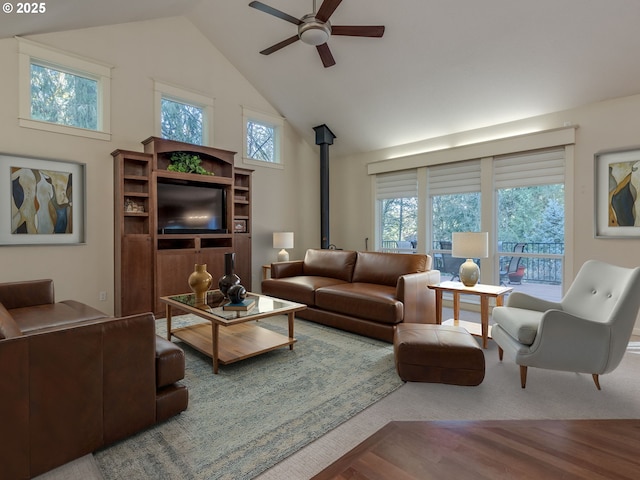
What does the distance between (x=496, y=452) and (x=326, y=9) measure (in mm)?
3436

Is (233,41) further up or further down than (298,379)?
further up

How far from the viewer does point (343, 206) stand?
6.46 metres

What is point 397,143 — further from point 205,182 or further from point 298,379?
point 298,379

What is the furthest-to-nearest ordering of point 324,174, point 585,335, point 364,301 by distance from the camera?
point 324,174, point 364,301, point 585,335

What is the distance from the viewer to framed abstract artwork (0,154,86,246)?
3.52m

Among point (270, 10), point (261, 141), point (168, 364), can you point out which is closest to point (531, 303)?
point (168, 364)

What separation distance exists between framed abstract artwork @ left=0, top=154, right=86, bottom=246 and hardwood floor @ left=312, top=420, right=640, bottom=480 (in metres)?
4.04

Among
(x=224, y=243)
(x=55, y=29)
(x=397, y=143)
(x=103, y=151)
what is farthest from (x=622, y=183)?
(x=55, y=29)

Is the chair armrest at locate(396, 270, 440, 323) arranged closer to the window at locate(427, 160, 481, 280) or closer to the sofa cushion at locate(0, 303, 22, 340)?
the window at locate(427, 160, 481, 280)

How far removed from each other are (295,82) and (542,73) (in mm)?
3320

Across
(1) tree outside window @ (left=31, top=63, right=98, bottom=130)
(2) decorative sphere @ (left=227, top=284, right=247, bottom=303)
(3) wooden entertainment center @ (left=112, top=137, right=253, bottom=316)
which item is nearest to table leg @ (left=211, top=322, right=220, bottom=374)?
(2) decorative sphere @ (left=227, top=284, right=247, bottom=303)

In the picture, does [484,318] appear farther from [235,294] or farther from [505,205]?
[235,294]

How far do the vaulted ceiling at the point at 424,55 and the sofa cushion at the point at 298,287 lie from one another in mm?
2779

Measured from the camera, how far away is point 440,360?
237 centimetres
